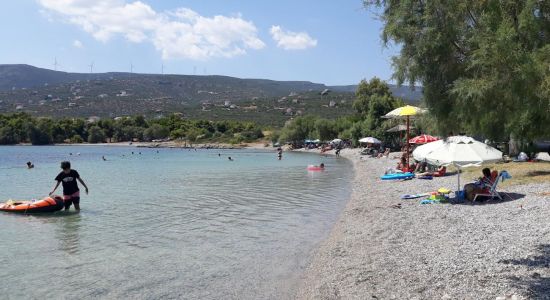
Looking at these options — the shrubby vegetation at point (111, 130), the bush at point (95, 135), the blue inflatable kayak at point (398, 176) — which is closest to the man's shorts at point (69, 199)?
the blue inflatable kayak at point (398, 176)

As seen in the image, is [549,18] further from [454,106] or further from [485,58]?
[454,106]

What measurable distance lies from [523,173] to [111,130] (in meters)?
139

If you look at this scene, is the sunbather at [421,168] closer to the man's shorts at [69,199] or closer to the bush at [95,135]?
the man's shorts at [69,199]

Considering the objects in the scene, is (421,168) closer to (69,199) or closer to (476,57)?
(69,199)

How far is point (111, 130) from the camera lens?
147500 millimetres

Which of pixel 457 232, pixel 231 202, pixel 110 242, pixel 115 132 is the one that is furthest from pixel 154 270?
pixel 115 132

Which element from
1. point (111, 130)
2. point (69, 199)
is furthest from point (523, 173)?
point (111, 130)

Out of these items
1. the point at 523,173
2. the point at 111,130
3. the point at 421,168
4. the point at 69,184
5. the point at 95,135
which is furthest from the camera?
the point at 111,130

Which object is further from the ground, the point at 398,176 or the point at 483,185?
the point at 483,185

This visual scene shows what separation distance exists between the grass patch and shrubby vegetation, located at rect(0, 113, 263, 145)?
10557cm

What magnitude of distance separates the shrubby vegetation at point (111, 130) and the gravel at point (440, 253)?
377 ft

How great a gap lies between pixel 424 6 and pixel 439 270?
426 cm

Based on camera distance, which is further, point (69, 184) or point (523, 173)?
point (523, 173)

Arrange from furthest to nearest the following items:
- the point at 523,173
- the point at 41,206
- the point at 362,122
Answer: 1. the point at 362,122
2. the point at 523,173
3. the point at 41,206
